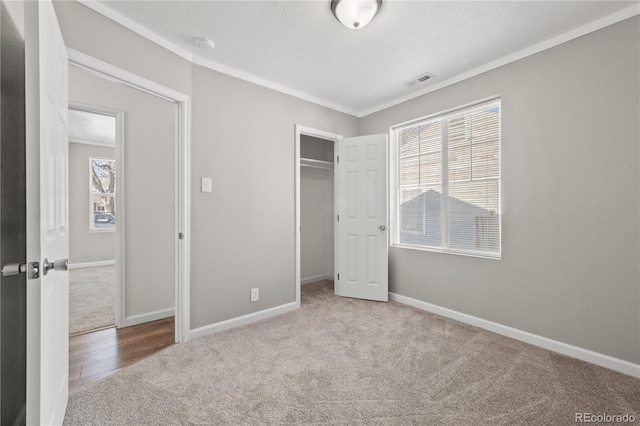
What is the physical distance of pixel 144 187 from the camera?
313cm

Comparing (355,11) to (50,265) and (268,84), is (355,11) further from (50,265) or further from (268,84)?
(50,265)

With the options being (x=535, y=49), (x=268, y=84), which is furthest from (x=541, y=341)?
(x=268, y=84)

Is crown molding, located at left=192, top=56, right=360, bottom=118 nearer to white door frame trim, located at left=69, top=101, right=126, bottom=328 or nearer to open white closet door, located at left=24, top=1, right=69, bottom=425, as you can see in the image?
white door frame trim, located at left=69, top=101, right=126, bottom=328

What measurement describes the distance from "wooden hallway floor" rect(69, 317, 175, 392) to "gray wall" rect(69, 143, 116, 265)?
13.5 feet

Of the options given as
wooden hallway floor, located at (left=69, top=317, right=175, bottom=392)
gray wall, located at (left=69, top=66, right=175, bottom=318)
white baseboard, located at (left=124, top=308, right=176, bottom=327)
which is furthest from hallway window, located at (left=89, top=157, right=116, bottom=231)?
wooden hallway floor, located at (left=69, top=317, right=175, bottom=392)

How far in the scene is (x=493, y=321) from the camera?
2.77 m

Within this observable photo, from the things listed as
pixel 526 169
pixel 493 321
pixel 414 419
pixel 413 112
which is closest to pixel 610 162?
pixel 526 169

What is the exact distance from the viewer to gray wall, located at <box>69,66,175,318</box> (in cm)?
295

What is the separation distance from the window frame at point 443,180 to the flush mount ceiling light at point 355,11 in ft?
5.12

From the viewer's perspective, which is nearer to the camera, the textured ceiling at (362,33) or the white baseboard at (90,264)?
the textured ceiling at (362,33)

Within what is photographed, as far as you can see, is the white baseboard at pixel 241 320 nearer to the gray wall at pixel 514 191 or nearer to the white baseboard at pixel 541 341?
the gray wall at pixel 514 191

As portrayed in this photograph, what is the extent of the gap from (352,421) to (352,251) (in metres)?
2.34

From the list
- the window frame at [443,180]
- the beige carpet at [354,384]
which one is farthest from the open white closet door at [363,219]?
the beige carpet at [354,384]

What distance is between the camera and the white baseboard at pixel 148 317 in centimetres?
297
